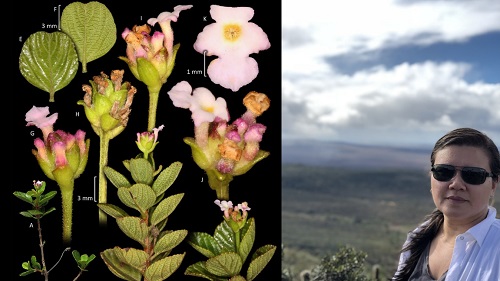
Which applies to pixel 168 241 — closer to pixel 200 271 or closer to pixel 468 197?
pixel 200 271

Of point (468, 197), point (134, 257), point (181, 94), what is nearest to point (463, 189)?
point (468, 197)

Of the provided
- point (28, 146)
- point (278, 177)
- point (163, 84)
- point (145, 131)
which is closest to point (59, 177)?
point (28, 146)

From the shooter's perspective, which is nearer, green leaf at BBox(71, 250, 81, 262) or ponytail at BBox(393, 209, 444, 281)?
ponytail at BBox(393, 209, 444, 281)

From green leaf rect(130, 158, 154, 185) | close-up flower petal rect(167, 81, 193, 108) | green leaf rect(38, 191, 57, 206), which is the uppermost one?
close-up flower petal rect(167, 81, 193, 108)

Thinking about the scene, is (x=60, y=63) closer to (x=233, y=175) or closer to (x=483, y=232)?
(x=233, y=175)

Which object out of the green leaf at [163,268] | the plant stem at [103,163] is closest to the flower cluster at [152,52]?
the plant stem at [103,163]

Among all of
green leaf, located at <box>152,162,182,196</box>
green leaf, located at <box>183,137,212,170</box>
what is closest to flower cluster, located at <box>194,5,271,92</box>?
green leaf, located at <box>183,137,212,170</box>

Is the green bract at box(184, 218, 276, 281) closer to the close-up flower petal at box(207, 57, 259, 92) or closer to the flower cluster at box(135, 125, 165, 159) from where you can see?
the flower cluster at box(135, 125, 165, 159)

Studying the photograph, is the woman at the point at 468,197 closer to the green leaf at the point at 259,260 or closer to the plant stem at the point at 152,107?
the green leaf at the point at 259,260

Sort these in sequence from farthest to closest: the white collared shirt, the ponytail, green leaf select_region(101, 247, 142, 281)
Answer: green leaf select_region(101, 247, 142, 281) → the ponytail → the white collared shirt
